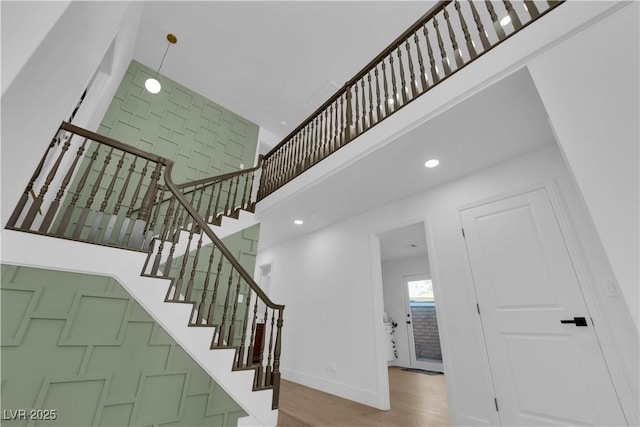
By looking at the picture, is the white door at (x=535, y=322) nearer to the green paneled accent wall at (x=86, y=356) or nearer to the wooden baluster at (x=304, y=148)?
the wooden baluster at (x=304, y=148)

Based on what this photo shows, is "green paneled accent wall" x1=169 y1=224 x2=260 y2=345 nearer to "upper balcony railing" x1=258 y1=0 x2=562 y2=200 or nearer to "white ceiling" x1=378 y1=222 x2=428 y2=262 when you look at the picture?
"upper balcony railing" x1=258 y1=0 x2=562 y2=200

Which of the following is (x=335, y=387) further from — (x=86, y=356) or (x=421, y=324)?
(x=421, y=324)

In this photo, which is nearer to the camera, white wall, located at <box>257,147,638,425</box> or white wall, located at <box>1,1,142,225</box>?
white wall, located at <box>1,1,142,225</box>

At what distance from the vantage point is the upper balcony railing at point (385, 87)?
261cm

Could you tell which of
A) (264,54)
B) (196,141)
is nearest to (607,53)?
(264,54)

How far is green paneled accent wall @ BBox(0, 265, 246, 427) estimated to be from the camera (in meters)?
1.91

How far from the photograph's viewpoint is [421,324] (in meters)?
6.57

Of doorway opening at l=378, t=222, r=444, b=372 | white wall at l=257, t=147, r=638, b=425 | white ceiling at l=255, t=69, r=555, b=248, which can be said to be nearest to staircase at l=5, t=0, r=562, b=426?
white ceiling at l=255, t=69, r=555, b=248

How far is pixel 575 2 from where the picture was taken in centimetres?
174

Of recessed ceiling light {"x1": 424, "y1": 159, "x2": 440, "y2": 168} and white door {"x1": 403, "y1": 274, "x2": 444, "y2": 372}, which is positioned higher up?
recessed ceiling light {"x1": 424, "y1": 159, "x2": 440, "y2": 168}

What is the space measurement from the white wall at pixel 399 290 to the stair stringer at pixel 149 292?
Result: 4.95 metres

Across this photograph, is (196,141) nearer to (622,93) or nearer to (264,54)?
(264,54)

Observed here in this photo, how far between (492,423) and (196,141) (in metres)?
5.66

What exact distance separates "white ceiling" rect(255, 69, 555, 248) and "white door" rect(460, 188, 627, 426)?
55cm
